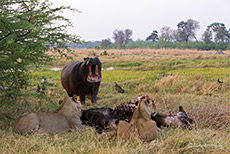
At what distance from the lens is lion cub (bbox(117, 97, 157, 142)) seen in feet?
12.5

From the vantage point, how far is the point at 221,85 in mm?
9219

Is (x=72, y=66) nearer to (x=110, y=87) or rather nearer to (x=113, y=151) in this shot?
(x=110, y=87)

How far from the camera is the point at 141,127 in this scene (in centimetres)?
386

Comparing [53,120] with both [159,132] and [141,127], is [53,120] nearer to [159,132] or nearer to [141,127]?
[141,127]

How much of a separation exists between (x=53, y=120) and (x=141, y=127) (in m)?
1.45

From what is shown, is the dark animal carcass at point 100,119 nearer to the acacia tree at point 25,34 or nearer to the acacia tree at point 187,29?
the acacia tree at point 25,34

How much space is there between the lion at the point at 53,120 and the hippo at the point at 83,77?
133 centimetres

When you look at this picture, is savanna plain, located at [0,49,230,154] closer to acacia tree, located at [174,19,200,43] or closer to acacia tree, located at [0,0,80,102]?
acacia tree, located at [0,0,80,102]

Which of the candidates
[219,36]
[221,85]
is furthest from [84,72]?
[219,36]

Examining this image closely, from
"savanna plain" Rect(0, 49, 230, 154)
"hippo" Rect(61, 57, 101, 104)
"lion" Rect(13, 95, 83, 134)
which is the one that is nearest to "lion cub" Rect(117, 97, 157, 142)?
"savanna plain" Rect(0, 49, 230, 154)

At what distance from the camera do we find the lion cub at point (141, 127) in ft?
12.5

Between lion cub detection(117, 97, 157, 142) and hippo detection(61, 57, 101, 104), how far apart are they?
2278mm

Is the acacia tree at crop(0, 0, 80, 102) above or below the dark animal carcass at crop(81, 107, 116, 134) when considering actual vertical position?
above

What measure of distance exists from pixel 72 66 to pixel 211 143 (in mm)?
4040
